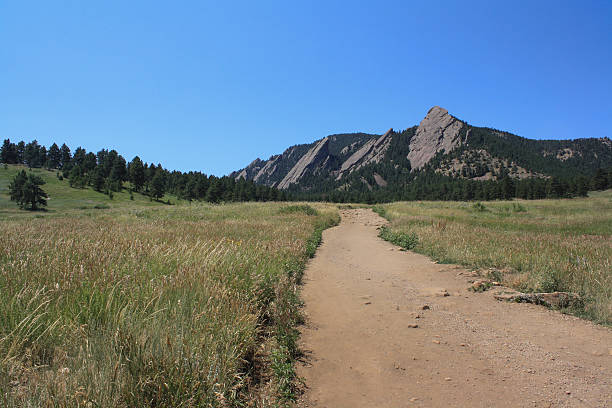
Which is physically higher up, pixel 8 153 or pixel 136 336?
pixel 8 153

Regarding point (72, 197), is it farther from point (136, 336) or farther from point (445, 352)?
point (445, 352)

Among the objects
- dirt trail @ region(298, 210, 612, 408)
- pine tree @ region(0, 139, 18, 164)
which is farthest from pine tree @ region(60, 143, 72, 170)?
dirt trail @ region(298, 210, 612, 408)

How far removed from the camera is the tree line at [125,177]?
88.2 meters

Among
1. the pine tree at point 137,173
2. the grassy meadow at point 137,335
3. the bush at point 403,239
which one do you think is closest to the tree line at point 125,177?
the pine tree at point 137,173

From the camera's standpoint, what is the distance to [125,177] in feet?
335

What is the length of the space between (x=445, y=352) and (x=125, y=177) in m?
118

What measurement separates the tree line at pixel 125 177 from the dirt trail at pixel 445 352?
90.9 m

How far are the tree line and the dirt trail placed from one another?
90.9m

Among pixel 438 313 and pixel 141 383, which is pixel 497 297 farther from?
pixel 141 383

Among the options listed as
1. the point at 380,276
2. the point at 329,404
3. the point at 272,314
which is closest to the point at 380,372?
the point at 329,404

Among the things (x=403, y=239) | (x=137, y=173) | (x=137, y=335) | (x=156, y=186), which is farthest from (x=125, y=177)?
(x=137, y=335)

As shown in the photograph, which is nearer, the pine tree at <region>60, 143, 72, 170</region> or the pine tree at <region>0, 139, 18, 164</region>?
the pine tree at <region>0, 139, 18, 164</region>

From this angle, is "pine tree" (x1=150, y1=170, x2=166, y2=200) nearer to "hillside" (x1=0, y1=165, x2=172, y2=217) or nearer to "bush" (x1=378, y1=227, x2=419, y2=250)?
"hillside" (x1=0, y1=165, x2=172, y2=217)

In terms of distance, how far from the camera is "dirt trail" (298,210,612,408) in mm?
3170
